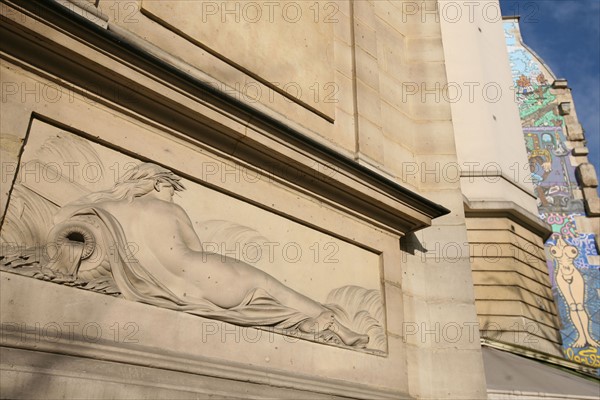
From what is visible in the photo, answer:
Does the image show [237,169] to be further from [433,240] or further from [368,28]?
[368,28]

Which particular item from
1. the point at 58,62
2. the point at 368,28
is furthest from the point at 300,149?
the point at 368,28

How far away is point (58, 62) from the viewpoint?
12.3 ft

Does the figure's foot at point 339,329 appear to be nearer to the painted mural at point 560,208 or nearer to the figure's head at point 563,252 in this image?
the painted mural at point 560,208

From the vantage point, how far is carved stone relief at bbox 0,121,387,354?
11.2 feet

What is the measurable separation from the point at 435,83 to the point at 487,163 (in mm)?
6205

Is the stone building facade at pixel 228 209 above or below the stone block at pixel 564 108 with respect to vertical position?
below

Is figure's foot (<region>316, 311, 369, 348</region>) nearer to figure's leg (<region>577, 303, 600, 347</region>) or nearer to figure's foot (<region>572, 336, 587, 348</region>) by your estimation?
figure's foot (<region>572, 336, 587, 348</region>)

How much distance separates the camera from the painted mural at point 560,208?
17031mm

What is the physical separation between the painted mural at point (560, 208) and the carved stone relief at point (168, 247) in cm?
1431

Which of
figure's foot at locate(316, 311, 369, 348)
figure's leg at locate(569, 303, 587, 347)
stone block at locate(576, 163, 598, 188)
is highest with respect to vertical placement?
stone block at locate(576, 163, 598, 188)

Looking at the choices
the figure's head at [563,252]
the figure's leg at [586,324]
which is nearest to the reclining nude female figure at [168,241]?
the figure's leg at [586,324]

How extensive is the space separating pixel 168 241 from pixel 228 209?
680 millimetres

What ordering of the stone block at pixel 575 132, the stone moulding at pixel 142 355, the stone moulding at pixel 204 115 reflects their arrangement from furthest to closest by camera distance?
the stone block at pixel 575 132 → the stone moulding at pixel 204 115 → the stone moulding at pixel 142 355

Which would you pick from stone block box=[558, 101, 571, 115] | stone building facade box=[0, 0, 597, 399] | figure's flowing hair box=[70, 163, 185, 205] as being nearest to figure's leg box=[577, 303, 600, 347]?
stone block box=[558, 101, 571, 115]
